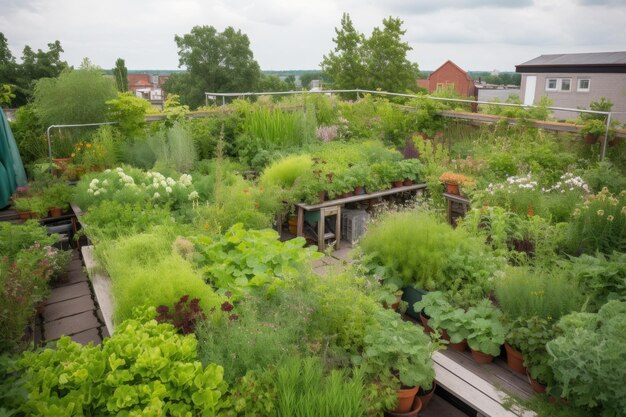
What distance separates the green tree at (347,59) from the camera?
2859cm

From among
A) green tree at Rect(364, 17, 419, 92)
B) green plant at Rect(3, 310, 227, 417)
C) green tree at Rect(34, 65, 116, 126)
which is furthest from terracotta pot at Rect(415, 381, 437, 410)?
green tree at Rect(364, 17, 419, 92)

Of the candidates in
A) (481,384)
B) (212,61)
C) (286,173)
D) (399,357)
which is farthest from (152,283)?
(212,61)

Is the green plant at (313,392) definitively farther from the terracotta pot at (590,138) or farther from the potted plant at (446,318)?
the terracotta pot at (590,138)

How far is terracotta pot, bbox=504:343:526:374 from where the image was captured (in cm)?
293

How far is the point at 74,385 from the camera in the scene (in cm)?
222

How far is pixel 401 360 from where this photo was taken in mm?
2633

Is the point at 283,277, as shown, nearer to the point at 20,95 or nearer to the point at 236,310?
the point at 236,310

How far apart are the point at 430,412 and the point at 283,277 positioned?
126 centimetres

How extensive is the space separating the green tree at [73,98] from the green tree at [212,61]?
2965 cm

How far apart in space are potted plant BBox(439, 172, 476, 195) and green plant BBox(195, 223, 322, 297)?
243 cm

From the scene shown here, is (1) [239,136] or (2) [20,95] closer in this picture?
(1) [239,136]

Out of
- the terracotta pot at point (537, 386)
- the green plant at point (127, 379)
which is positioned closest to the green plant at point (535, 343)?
the terracotta pot at point (537, 386)

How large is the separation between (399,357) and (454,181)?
3439 millimetres

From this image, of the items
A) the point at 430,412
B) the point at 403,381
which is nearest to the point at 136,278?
the point at 403,381
